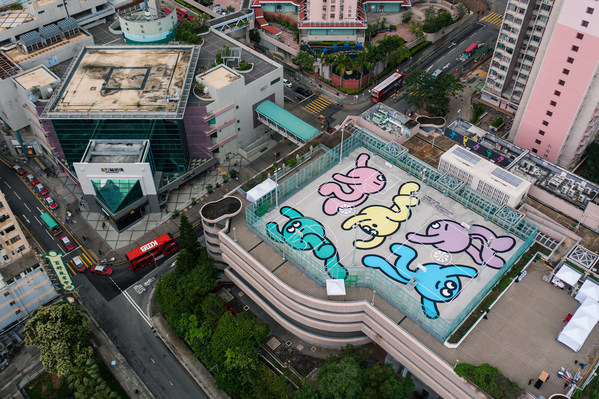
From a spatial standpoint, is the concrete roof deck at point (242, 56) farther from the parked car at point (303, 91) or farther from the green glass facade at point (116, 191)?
the green glass facade at point (116, 191)

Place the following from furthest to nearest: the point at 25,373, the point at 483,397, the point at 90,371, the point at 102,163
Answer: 1. the point at 102,163
2. the point at 25,373
3. the point at 90,371
4. the point at 483,397

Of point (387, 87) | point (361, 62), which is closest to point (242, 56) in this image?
point (361, 62)

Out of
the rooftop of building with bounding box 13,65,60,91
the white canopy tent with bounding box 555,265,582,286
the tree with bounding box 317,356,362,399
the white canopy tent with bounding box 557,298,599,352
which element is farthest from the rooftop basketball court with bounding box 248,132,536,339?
the rooftop of building with bounding box 13,65,60,91

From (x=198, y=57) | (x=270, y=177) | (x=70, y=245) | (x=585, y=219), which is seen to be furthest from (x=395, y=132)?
(x=70, y=245)

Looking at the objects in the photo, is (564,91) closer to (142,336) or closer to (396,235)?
(396,235)

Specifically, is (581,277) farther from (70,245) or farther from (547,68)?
(70,245)
